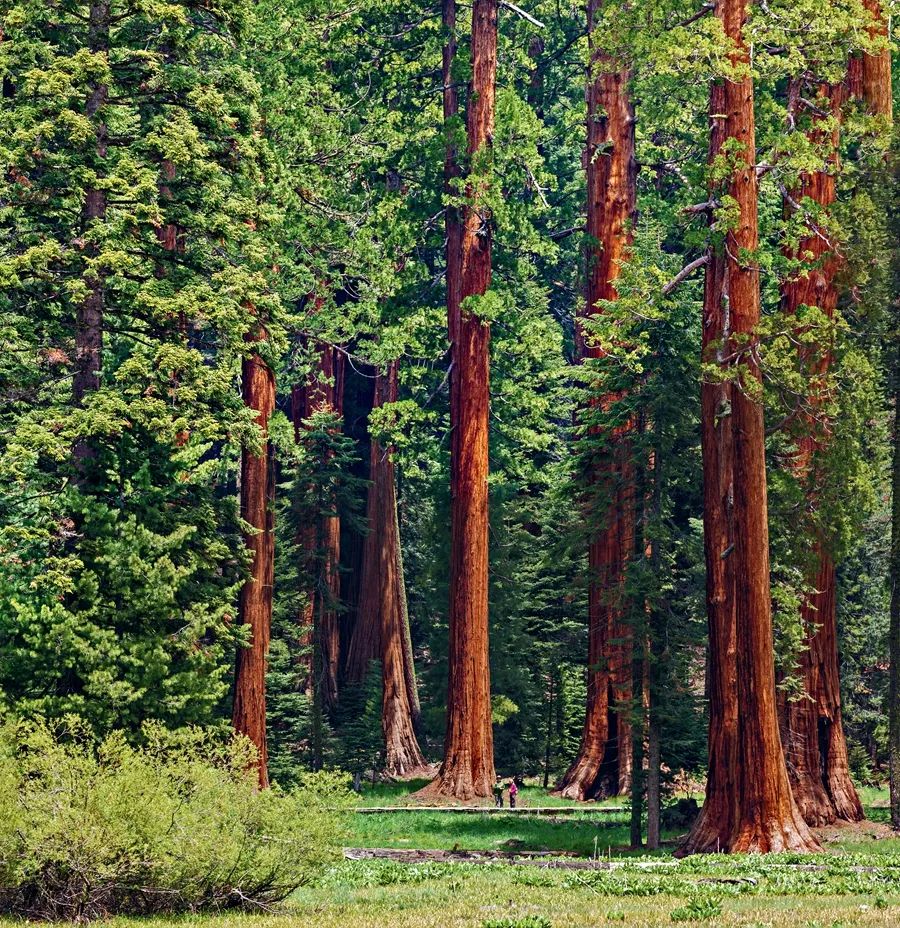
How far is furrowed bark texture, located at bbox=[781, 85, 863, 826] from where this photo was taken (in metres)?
27.8

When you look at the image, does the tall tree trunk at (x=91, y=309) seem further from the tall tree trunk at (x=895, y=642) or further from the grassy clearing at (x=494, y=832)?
the tall tree trunk at (x=895, y=642)

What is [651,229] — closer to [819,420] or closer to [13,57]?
[819,420]

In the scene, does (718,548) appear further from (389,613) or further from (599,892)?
(389,613)

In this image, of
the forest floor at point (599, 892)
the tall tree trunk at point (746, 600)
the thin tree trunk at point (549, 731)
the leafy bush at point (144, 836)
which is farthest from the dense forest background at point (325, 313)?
the forest floor at point (599, 892)

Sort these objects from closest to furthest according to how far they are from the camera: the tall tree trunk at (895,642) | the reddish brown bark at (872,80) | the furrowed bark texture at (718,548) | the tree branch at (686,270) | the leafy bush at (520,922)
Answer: the leafy bush at (520,922), the furrowed bark texture at (718,548), the tree branch at (686,270), the tall tree trunk at (895,642), the reddish brown bark at (872,80)

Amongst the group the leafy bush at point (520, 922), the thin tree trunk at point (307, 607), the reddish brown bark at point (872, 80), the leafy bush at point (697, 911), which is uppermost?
the reddish brown bark at point (872, 80)

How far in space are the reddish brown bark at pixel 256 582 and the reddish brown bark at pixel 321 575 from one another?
8173 mm

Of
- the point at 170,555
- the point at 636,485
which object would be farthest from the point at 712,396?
the point at 170,555

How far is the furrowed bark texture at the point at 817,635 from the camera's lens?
27.8 m

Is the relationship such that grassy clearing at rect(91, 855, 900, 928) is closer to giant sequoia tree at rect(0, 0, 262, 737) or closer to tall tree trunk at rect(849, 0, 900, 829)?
giant sequoia tree at rect(0, 0, 262, 737)

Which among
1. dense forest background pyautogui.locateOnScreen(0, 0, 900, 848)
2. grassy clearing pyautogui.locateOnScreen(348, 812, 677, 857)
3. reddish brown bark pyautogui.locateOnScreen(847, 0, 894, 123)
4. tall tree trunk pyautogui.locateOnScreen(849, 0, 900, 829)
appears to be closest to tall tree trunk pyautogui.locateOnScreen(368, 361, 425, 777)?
dense forest background pyautogui.locateOnScreen(0, 0, 900, 848)

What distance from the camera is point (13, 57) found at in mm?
24094

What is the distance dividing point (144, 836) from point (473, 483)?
61.2 ft

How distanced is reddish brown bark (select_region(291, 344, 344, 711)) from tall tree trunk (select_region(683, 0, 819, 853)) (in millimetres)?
17283
